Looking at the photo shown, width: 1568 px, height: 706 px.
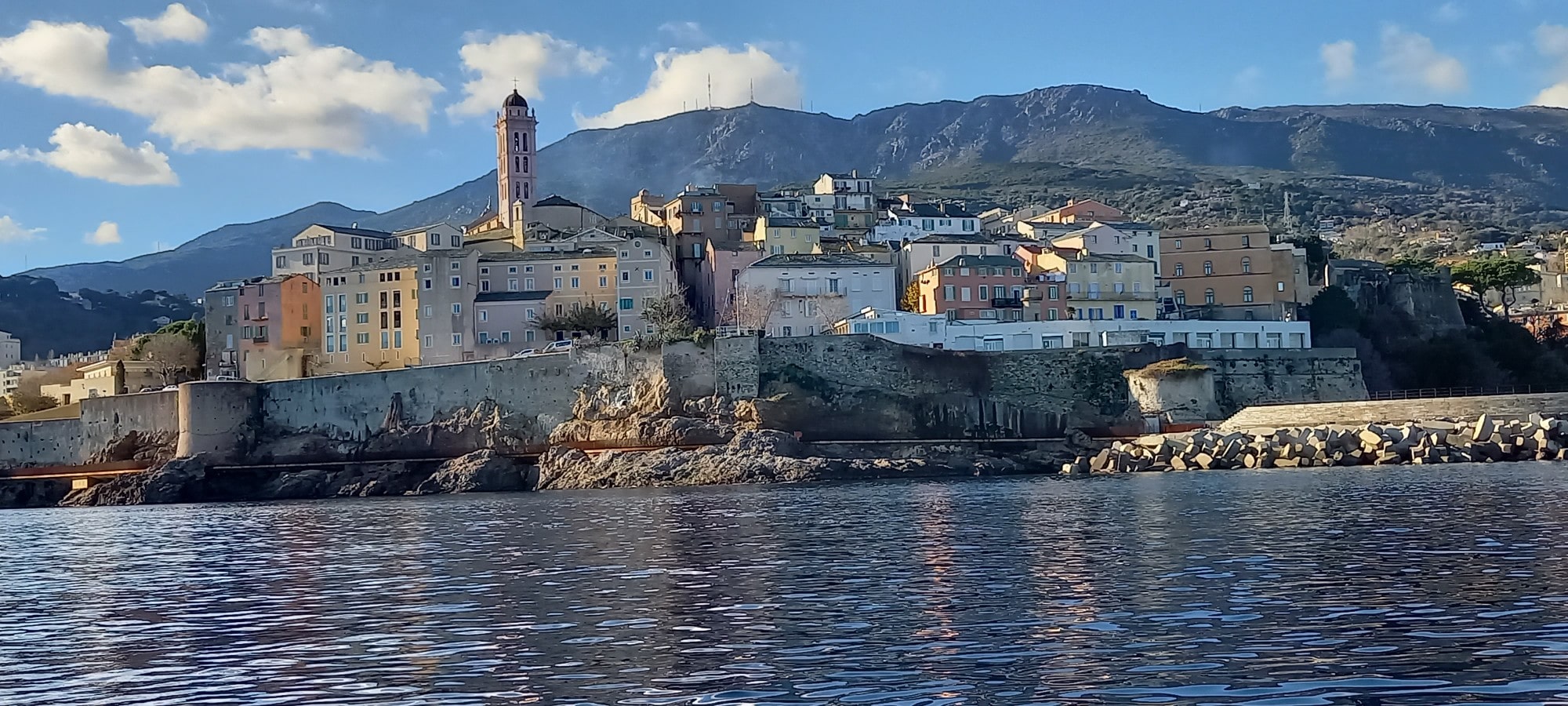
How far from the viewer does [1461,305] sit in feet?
277

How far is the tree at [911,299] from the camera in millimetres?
77750

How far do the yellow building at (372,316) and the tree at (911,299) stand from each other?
25154 millimetres

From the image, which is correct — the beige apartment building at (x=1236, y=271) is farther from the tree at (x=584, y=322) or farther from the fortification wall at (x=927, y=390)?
the tree at (x=584, y=322)

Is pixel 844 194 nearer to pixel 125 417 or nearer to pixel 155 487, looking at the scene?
pixel 125 417

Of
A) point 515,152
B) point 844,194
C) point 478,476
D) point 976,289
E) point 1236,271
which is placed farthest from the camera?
point 515,152

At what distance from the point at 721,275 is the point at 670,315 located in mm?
8299

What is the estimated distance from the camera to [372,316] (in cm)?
8231

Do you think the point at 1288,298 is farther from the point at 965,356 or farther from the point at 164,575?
the point at 164,575

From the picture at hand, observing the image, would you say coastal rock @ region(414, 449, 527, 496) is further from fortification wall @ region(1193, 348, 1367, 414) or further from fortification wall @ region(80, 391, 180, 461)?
fortification wall @ region(1193, 348, 1367, 414)

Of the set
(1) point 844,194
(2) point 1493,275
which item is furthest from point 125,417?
(2) point 1493,275

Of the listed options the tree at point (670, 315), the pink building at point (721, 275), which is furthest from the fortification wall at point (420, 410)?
the pink building at point (721, 275)

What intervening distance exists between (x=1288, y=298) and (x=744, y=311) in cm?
2774

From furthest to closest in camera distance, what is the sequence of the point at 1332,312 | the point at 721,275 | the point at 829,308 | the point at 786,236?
1. the point at 786,236
2. the point at 721,275
3. the point at 1332,312
4. the point at 829,308

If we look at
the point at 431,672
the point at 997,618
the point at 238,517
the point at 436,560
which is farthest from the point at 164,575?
the point at 238,517
